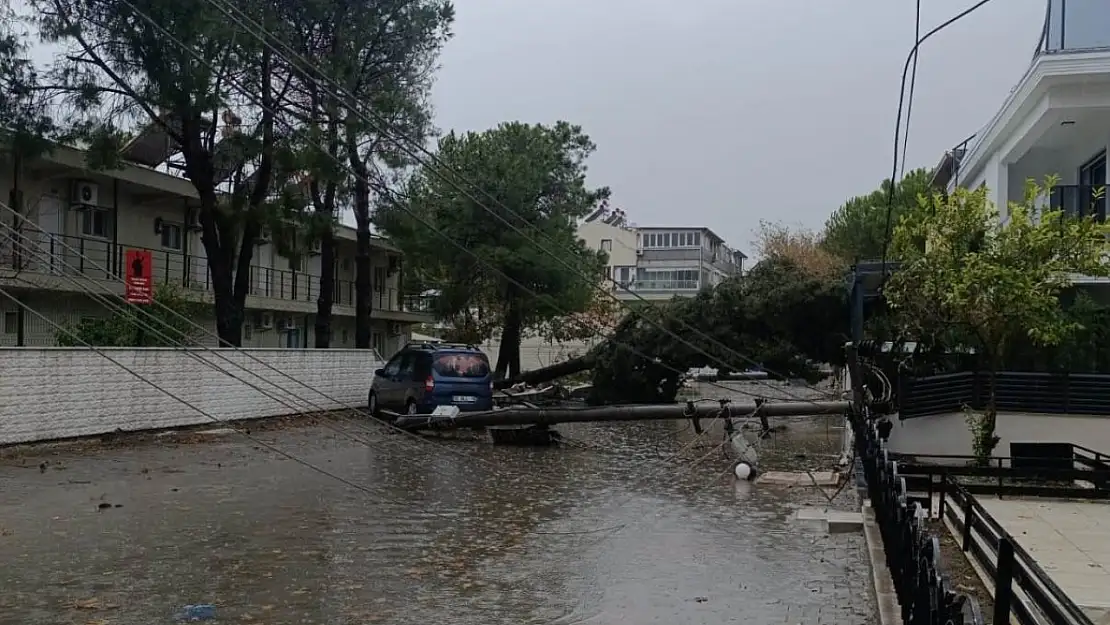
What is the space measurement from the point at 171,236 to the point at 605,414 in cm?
1872

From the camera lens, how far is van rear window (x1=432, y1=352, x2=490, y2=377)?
21.7m

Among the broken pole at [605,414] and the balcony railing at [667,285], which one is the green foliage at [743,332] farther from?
the balcony railing at [667,285]

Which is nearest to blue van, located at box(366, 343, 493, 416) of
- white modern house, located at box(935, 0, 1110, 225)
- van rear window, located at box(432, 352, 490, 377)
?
van rear window, located at box(432, 352, 490, 377)

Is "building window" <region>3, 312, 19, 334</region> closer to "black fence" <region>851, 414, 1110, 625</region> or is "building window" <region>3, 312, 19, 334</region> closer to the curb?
"black fence" <region>851, 414, 1110, 625</region>

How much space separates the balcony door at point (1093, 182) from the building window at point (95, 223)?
2365 cm

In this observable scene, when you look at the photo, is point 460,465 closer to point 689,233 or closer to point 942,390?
point 942,390

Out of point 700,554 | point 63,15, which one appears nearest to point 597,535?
point 700,554

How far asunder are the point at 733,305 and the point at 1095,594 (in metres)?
18.0

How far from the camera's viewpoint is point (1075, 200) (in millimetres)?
22516

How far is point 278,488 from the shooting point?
44.8ft

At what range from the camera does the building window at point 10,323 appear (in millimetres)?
23406

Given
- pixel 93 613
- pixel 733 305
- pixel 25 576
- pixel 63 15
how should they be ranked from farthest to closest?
pixel 733 305, pixel 63 15, pixel 25 576, pixel 93 613

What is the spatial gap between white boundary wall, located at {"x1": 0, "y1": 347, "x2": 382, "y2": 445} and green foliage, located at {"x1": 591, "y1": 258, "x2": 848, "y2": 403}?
788 cm

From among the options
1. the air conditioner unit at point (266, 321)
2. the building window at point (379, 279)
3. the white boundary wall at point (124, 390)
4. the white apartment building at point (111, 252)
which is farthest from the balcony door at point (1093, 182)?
the building window at point (379, 279)
